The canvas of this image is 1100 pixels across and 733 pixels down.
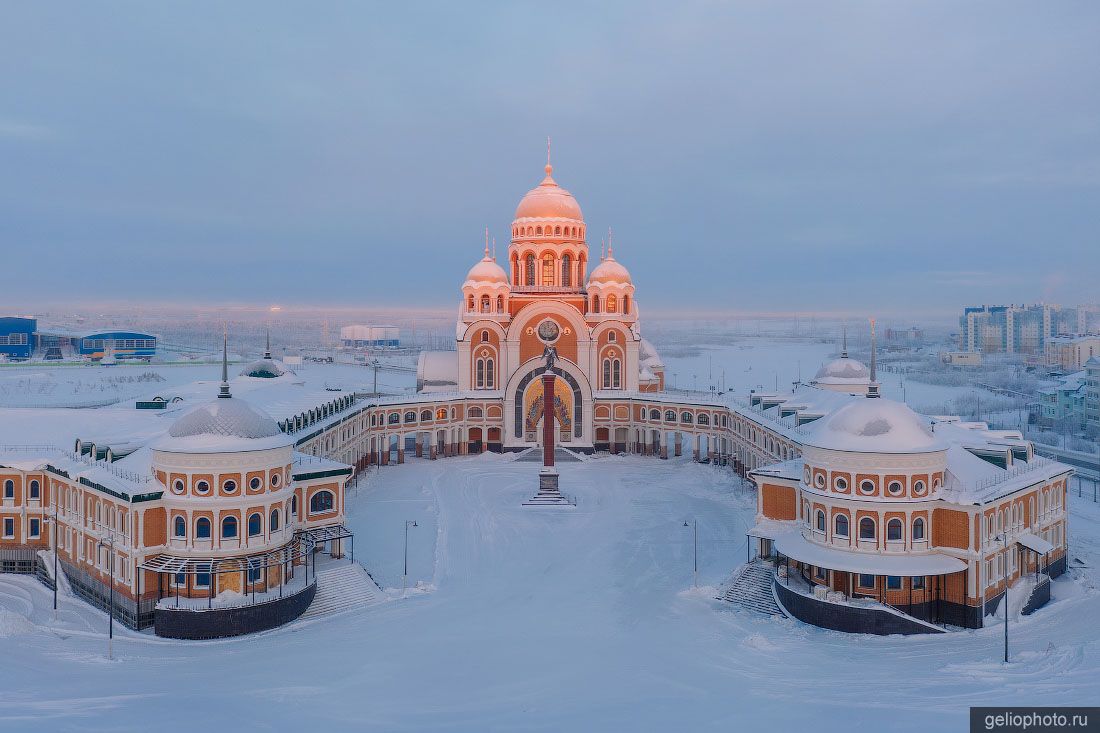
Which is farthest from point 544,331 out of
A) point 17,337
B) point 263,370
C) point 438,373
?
point 17,337

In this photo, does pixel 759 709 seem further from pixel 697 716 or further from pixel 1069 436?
pixel 1069 436

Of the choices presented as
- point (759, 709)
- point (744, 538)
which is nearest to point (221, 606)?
point (759, 709)

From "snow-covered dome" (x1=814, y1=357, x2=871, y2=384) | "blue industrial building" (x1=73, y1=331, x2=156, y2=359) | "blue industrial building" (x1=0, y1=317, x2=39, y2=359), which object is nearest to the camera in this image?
"snow-covered dome" (x1=814, y1=357, x2=871, y2=384)

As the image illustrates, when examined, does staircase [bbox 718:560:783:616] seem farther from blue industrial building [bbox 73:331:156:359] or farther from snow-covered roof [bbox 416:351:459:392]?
blue industrial building [bbox 73:331:156:359]

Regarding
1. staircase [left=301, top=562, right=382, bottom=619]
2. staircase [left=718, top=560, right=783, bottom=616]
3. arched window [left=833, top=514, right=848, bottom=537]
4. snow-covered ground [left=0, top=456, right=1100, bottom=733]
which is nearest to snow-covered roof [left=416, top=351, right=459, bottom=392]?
snow-covered ground [left=0, top=456, right=1100, bottom=733]

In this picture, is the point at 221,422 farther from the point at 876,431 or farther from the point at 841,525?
the point at 876,431

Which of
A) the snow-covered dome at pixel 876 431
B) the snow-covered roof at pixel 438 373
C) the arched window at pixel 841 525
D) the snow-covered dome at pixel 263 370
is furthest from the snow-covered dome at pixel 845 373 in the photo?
the snow-covered dome at pixel 263 370
